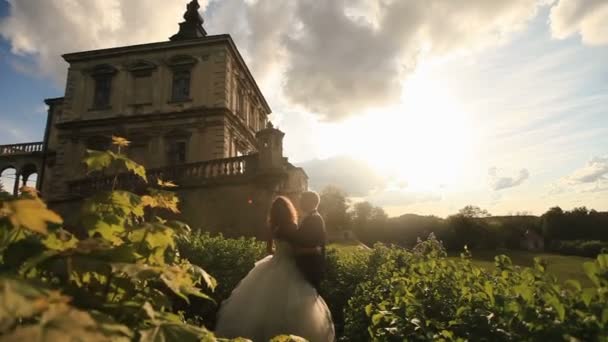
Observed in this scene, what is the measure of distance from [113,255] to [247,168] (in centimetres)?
1432

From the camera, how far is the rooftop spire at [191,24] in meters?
28.7

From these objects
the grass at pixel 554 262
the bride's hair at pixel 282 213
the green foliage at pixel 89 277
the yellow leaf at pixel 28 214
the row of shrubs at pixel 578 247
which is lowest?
the grass at pixel 554 262

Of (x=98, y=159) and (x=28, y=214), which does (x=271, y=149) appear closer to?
(x=98, y=159)

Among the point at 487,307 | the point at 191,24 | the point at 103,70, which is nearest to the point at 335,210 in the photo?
the point at 191,24

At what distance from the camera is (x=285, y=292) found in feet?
14.5

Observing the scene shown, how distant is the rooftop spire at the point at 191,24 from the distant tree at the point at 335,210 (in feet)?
82.9

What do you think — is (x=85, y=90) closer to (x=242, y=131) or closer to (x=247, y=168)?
(x=242, y=131)

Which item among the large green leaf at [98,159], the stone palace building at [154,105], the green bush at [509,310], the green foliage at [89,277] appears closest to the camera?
the green foliage at [89,277]

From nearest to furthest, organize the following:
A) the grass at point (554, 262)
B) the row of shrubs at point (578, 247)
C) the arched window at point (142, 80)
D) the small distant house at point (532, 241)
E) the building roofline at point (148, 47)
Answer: the building roofline at point (148, 47) < the arched window at point (142, 80) < the grass at point (554, 262) < the row of shrubs at point (578, 247) < the small distant house at point (532, 241)

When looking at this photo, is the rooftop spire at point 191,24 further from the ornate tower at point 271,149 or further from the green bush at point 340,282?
the green bush at point 340,282

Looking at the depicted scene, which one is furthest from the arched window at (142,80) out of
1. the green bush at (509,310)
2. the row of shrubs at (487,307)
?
the green bush at (509,310)

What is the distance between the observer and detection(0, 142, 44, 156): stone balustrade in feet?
106

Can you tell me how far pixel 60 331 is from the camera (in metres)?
0.85

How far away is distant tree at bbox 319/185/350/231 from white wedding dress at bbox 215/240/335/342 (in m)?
40.5
